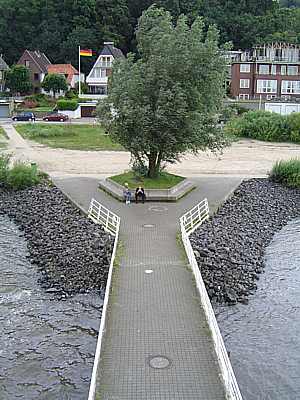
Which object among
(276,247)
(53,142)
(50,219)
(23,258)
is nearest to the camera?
(23,258)

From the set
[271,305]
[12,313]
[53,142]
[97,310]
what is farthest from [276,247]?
[53,142]

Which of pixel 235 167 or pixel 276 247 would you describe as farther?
pixel 235 167

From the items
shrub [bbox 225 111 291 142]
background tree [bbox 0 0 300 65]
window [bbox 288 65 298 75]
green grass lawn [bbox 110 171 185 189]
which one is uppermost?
background tree [bbox 0 0 300 65]

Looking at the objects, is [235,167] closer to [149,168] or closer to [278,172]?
[278,172]

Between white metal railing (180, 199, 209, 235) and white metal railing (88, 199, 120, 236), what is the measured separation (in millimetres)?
3244

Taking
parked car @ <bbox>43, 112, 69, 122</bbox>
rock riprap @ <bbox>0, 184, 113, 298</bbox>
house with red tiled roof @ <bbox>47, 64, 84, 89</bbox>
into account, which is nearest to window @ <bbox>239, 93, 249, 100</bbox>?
house with red tiled roof @ <bbox>47, 64, 84, 89</bbox>

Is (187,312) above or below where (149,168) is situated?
below

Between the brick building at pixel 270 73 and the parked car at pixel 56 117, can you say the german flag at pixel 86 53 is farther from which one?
the brick building at pixel 270 73

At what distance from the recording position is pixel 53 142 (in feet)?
187

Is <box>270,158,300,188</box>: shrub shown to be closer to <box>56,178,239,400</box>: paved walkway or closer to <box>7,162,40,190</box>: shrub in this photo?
<box>56,178,239,400</box>: paved walkway

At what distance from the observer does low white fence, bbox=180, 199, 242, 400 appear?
1249 cm

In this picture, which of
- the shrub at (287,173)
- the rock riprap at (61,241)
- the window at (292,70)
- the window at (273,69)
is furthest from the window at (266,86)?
the rock riprap at (61,241)

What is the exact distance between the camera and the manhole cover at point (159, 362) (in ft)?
45.7

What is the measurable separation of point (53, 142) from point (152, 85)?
27.7 m
